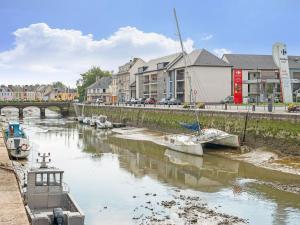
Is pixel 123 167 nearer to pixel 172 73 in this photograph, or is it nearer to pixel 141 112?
pixel 141 112

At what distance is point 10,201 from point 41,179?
2.42 m

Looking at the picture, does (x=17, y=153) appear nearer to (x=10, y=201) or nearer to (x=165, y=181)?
(x=165, y=181)

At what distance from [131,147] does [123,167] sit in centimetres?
1367

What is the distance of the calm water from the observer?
2208 centimetres

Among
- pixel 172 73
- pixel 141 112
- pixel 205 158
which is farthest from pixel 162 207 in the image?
pixel 172 73

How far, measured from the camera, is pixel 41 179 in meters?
21.2

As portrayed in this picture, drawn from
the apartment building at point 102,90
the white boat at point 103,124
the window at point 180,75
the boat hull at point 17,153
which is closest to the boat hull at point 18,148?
the boat hull at point 17,153

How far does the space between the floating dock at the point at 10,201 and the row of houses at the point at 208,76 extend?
4868 centimetres

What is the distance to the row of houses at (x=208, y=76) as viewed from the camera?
8669cm

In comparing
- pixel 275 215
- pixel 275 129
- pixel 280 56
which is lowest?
pixel 275 215

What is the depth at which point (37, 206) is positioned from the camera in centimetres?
2098

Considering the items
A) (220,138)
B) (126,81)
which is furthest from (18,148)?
(126,81)

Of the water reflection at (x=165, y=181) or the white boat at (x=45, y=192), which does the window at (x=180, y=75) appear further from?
the white boat at (x=45, y=192)

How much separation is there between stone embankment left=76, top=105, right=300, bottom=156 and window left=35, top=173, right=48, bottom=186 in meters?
22.1
